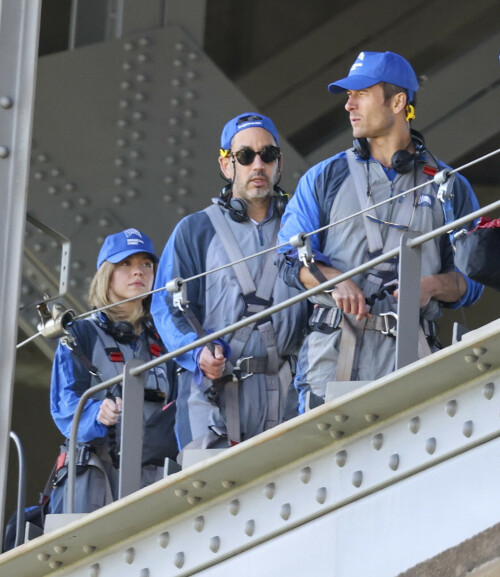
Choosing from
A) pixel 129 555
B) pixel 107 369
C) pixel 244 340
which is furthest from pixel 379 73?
pixel 129 555

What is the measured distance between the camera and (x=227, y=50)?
10.6 metres

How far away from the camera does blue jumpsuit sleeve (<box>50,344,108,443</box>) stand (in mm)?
6945

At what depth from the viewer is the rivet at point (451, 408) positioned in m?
5.14

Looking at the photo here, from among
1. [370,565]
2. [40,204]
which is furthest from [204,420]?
[40,204]

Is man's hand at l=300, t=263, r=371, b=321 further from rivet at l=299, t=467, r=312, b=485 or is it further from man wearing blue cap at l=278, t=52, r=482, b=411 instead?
rivet at l=299, t=467, r=312, b=485

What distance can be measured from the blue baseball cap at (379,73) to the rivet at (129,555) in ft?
6.41

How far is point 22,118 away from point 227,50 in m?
3.73

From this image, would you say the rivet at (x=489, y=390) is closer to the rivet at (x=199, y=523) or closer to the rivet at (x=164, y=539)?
the rivet at (x=199, y=523)

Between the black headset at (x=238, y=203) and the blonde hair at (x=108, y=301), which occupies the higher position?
the blonde hair at (x=108, y=301)

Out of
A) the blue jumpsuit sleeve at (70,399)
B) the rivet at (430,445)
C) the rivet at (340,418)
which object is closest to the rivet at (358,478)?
the rivet at (340,418)

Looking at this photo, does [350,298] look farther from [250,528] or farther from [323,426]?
[250,528]

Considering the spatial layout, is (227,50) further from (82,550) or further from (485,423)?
(485,423)

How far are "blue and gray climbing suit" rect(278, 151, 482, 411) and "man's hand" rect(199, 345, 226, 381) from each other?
0.37 meters

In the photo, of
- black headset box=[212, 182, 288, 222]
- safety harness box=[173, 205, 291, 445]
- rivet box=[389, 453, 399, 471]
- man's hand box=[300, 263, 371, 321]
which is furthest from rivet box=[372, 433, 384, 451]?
black headset box=[212, 182, 288, 222]
